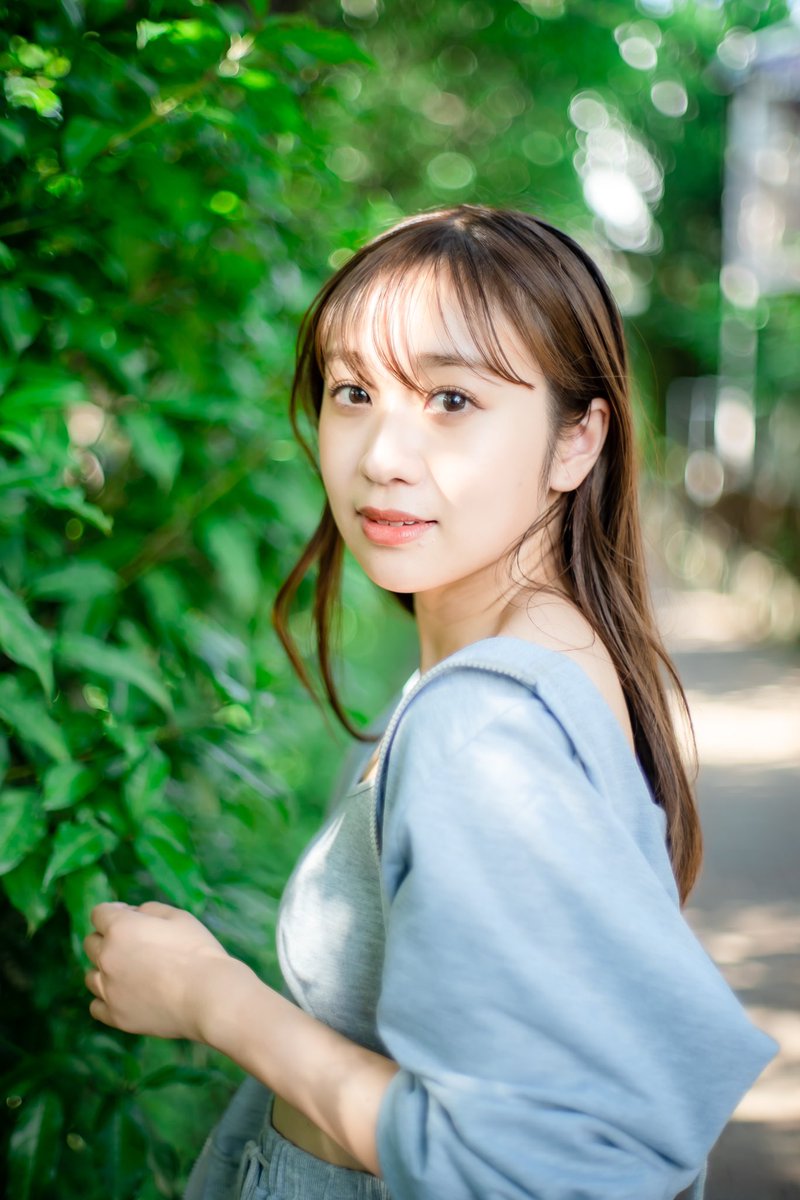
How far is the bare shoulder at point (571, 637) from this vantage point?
1.23 m

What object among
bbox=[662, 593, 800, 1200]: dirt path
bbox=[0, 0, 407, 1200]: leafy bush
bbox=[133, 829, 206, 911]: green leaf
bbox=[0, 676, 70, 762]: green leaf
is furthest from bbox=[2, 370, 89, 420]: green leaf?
bbox=[662, 593, 800, 1200]: dirt path

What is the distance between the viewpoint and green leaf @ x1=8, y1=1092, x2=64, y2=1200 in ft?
5.74

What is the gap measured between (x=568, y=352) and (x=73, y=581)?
805 millimetres

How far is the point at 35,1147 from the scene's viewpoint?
1.77 meters

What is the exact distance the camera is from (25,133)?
5.76ft

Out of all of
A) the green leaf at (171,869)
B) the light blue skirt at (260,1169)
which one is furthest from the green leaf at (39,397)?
the light blue skirt at (260,1169)

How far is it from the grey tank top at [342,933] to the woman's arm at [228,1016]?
0.11m

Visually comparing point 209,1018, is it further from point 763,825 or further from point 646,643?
point 763,825

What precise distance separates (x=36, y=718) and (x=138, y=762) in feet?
0.49

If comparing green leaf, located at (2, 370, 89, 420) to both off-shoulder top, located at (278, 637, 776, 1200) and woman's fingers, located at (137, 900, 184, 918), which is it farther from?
off-shoulder top, located at (278, 637, 776, 1200)

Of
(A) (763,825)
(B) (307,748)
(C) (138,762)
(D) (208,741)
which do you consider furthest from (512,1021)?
(A) (763,825)

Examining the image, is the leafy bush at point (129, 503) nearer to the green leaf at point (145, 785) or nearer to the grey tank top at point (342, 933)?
the green leaf at point (145, 785)

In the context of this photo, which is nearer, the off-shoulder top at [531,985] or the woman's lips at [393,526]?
the off-shoulder top at [531,985]

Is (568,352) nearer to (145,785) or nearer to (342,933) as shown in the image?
(342,933)
